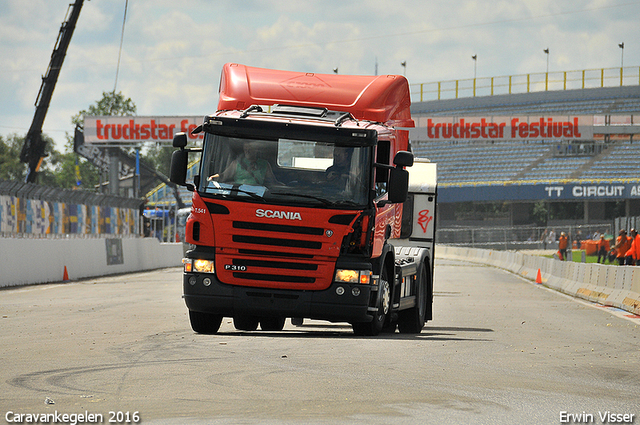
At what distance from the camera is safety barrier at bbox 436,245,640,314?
1975 centimetres

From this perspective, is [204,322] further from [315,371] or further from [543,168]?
[543,168]

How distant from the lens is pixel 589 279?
24156 millimetres

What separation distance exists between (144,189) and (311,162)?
59.2 meters

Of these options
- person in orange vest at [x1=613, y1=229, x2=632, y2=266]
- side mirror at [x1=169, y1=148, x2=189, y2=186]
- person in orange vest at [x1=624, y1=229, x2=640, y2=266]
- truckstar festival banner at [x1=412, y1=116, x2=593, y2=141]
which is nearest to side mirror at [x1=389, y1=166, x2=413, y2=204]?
side mirror at [x1=169, y1=148, x2=189, y2=186]

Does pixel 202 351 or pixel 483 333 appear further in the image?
pixel 483 333

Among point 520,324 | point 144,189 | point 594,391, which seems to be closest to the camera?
point 594,391

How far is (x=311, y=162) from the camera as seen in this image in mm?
11320

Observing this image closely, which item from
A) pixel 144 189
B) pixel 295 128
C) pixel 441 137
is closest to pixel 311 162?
pixel 295 128

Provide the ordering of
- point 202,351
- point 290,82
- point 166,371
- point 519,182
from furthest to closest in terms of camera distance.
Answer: point 519,182
point 290,82
point 202,351
point 166,371

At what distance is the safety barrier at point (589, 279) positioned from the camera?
778 inches

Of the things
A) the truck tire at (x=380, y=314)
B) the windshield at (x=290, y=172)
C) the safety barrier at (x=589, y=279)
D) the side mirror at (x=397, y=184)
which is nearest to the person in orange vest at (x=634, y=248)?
the safety barrier at (x=589, y=279)

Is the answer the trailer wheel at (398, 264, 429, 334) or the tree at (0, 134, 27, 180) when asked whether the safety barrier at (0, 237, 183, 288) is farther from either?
the tree at (0, 134, 27, 180)

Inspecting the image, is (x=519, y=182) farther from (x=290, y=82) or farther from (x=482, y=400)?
(x=482, y=400)

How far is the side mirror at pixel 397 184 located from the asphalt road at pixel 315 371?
1.76 meters
